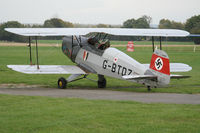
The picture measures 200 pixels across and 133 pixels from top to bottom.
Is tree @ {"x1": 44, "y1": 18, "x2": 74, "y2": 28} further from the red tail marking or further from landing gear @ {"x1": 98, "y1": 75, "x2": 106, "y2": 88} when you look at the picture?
the red tail marking

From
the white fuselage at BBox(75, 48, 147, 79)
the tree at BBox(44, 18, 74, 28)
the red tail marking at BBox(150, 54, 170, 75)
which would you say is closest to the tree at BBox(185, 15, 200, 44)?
the tree at BBox(44, 18, 74, 28)

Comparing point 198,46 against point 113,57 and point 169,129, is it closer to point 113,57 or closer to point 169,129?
point 113,57

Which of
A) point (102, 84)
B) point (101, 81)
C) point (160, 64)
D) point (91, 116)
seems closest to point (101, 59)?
point (101, 81)

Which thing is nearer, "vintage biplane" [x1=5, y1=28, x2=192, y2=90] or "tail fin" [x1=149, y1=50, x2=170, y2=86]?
"tail fin" [x1=149, y1=50, x2=170, y2=86]

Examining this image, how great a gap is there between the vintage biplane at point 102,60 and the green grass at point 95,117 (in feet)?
8.41

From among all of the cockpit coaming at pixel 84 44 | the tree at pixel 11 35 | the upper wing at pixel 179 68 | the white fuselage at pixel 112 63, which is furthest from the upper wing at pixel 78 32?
the tree at pixel 11 35

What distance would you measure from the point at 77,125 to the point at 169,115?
2.17 metres

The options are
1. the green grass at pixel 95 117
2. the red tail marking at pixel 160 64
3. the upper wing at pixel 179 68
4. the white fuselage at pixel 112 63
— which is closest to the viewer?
the green grass at pixel 95 117

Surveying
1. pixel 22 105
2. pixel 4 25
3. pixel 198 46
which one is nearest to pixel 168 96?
pixel 22 105

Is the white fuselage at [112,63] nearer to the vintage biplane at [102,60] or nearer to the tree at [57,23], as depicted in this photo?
the vintage biplane at [102,60]

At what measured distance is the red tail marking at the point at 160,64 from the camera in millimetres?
12383

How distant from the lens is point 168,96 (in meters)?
12.4

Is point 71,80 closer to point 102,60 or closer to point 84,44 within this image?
point 84,44

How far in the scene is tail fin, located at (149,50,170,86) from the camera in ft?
40.7
